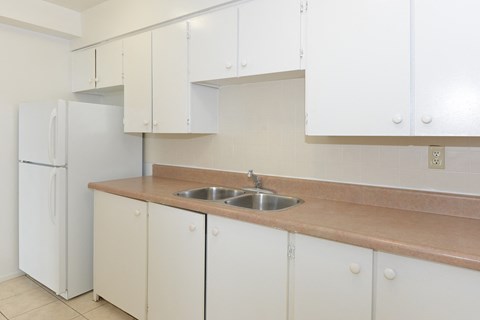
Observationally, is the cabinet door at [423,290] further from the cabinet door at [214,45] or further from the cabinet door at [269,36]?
the cabinet door at [214,45]

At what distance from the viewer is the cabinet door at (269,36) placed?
1.71 m

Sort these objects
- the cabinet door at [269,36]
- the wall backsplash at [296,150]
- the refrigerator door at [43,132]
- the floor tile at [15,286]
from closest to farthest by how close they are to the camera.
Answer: the wall backsplash at [296,150] → the cabinet door at [269,36] → the refrigerator door at [43,132] → the floor tile at [15,286]

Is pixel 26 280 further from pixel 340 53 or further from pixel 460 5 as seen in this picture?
pixel 460 5

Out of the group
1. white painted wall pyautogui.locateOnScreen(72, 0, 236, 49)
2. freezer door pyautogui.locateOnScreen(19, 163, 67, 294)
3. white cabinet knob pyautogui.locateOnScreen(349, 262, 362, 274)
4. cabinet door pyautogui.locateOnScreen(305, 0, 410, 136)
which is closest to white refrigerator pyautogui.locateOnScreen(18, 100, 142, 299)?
freezer door pyautogui.locateOnScreen(19, 163, 67, 294)

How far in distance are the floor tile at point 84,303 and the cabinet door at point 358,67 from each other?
2.04 m

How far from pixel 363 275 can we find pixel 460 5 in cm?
113

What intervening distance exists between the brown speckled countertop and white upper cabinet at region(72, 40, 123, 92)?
0.97m

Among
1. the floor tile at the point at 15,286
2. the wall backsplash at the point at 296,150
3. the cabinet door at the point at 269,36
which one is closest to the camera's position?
the wall backsplash at the point at 296,150

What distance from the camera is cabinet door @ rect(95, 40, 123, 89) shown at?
264cm

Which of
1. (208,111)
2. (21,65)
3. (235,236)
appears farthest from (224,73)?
(21,65)

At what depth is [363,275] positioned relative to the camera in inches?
48.0

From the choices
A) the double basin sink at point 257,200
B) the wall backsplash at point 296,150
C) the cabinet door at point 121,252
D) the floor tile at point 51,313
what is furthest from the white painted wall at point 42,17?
the floor tile at point 51,313

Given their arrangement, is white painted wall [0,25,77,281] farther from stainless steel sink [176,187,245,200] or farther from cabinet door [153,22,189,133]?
stainless steel sink [176,187,245,200]

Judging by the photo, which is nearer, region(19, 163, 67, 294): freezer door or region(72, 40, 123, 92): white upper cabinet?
region(19, 163, 67, 294): freezer door
